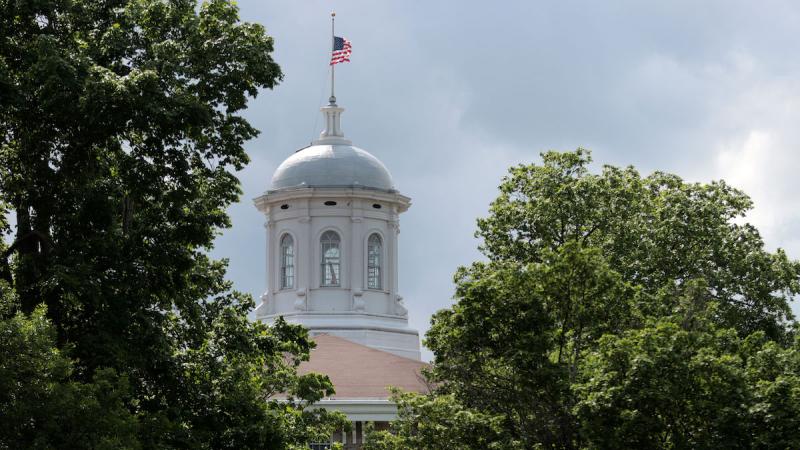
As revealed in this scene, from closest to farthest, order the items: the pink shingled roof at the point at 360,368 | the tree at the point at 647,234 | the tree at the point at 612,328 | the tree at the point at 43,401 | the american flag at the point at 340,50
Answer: the tree at the point at 43,401 → the tree at the point at 612,328 → the tree at the point at 647,234 → the pink shingled roof at the point at 360,368 → the american flag at the point at 340,50

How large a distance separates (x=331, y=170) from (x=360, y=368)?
10.7 m

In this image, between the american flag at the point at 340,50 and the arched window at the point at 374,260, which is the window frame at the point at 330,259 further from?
the american flag at the point at 340,50

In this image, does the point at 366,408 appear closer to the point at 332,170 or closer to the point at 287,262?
the point at 287,262

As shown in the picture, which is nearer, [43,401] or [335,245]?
[43,401]

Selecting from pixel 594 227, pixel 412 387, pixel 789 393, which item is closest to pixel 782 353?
pixel 789 393

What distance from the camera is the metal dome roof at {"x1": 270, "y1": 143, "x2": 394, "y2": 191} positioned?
250 ft

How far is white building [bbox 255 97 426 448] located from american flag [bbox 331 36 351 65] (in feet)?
14.2

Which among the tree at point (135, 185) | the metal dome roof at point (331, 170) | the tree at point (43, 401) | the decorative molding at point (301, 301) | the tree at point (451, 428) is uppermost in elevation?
the metal dome roof at point (331, 170)

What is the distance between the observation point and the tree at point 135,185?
29.5 metres

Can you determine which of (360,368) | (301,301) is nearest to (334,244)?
(301,301)

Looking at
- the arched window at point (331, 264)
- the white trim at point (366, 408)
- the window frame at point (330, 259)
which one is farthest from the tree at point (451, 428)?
the arched window at point (331, 264)

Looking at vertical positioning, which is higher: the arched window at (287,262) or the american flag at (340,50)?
the american flag at (340,50)

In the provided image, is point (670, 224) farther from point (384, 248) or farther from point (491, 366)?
point (384, 248)

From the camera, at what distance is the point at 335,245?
7631cm
